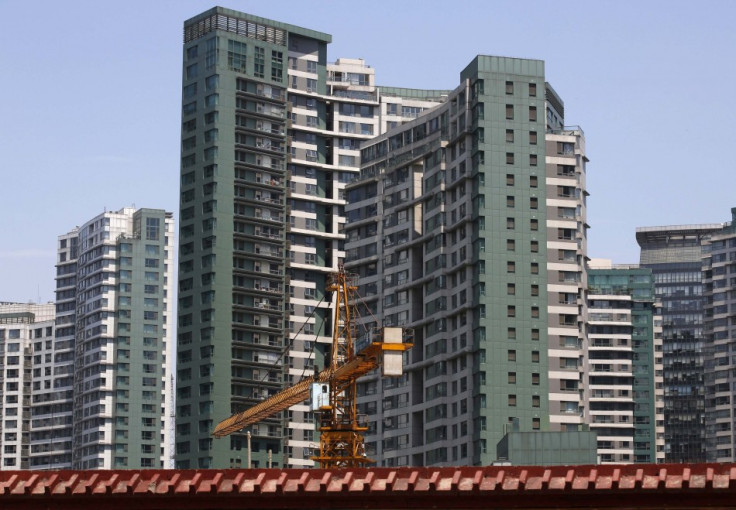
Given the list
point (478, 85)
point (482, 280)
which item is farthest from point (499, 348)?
point (478, 85)

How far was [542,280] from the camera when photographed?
194m

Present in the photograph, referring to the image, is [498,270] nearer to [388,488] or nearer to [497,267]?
[497,267]

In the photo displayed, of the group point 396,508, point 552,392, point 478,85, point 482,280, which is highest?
point 478,85

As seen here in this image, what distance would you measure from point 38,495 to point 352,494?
514 inches

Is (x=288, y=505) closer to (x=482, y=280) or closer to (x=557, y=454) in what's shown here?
(x=557, y=454)

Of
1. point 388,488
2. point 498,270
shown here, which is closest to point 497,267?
point 498,270

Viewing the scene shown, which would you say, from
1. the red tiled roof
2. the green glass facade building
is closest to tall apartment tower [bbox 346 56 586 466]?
the green glass facade building

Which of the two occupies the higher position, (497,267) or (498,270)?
(497,267)

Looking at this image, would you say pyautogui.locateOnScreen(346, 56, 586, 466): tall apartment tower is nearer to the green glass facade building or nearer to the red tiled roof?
the green glass facade building

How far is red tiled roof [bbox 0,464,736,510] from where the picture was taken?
54250mm

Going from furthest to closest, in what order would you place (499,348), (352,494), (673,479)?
1. (499,348)
2. (352,494)
3. (673,479)

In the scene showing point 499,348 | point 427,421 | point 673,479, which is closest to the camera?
point 673,479

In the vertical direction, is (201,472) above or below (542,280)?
below

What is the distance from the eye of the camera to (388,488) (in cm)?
5741
